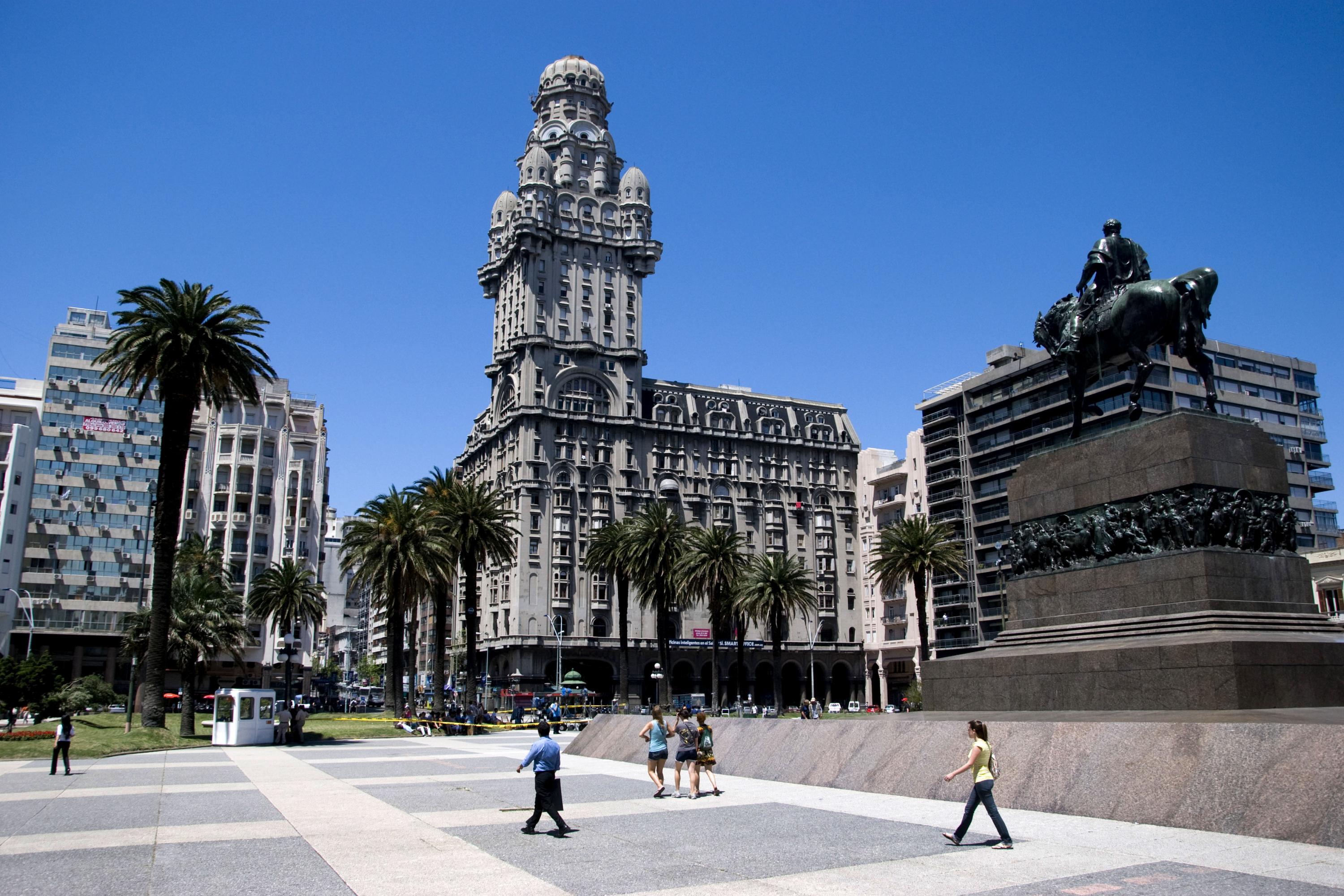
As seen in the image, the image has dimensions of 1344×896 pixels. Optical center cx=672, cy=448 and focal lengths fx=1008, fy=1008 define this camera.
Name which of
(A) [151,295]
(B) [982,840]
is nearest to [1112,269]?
(B) [982,840]

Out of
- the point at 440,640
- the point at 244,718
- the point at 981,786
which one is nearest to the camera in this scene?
the point at 981,786

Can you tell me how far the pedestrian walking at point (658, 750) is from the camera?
18.1 meters

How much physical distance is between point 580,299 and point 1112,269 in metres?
84.4

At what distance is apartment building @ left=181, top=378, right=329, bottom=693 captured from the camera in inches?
→ 3612

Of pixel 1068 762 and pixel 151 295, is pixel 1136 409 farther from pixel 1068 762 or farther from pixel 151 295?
pixel 151 295

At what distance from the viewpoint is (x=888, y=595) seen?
346ft

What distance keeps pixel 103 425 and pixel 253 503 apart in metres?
14.2

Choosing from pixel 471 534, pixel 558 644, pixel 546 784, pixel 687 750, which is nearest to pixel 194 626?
pixel 471 534

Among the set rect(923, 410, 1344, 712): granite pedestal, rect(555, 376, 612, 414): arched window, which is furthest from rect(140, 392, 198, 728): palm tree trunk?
rect(555, 376, 612, 414): arched window

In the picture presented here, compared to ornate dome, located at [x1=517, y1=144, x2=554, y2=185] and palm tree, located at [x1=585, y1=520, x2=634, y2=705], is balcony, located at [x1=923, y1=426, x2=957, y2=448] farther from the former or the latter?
ornate dome, located at [x1=517, y1=144, x2=554, y2=185]

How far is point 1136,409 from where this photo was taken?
21828 millimetres

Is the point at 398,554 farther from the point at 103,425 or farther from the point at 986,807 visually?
the point at 103,425

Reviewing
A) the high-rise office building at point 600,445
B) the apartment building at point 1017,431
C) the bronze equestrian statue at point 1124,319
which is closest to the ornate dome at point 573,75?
the high-rise office building at point 600,445

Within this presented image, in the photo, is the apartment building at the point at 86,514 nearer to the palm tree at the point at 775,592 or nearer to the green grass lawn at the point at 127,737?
the green grass lawn at the point at 127,737
